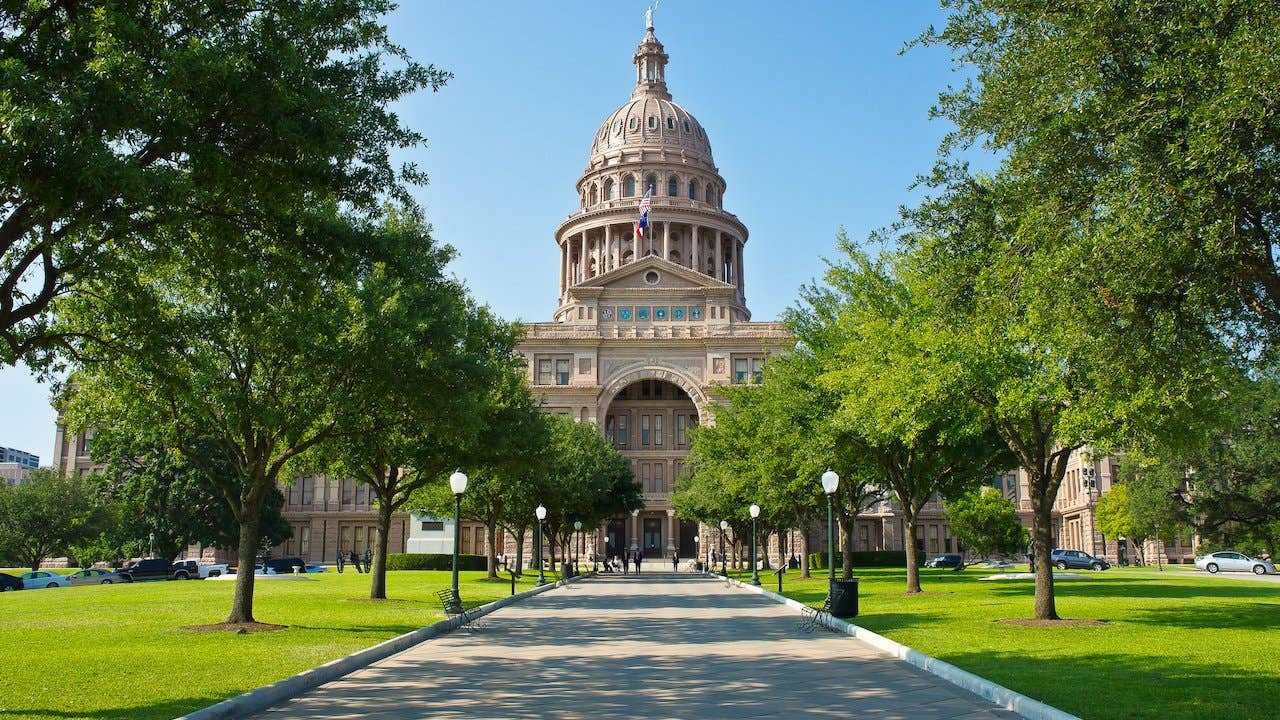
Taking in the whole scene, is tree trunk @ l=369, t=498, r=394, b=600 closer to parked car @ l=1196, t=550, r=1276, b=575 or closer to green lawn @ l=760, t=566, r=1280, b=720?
green lawn @ l=760, t=566, r=1280, b=720

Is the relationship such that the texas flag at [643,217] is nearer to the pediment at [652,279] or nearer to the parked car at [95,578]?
the pediment at [652,279]

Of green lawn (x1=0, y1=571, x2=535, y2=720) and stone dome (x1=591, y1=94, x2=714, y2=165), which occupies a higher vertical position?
stone dome (x1=591, y1=94, x2=714, y2=165)

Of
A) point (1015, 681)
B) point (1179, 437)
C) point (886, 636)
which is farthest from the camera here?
point (1179, 437)

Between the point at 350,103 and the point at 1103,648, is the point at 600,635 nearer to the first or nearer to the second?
the point at 1103,648

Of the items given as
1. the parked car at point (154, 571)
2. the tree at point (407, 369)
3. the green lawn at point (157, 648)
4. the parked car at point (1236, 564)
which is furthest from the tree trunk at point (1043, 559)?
the parked car at point (154, 571)

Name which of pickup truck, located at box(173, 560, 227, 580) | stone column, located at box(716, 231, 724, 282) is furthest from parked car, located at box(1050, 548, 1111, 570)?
stone column, located at box(716, 231, 724, 282)

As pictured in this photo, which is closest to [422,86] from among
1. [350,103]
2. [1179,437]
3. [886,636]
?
[350,103]

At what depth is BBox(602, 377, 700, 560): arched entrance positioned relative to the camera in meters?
104

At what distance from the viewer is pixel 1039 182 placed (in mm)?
14336

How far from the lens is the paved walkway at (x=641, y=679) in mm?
11500

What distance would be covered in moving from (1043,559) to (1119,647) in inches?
225

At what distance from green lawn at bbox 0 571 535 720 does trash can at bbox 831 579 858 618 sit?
30.7 feet

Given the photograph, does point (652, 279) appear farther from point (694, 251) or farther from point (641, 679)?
point (641, 679)

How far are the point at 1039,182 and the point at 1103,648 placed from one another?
7952mm
